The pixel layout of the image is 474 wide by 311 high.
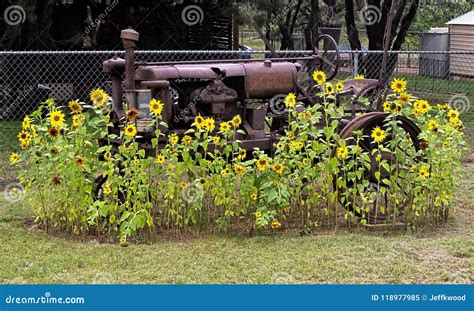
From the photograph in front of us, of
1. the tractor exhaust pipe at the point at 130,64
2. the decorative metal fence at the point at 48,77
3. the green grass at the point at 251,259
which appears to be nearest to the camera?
the green grass at the point at 251,259

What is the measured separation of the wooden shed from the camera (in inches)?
941

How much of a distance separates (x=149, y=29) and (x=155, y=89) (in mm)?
9150

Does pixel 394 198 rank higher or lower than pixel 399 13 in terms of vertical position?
lower

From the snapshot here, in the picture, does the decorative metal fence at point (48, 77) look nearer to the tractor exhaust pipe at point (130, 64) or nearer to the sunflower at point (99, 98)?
the tractor exhaust pipe at point (130, 64)

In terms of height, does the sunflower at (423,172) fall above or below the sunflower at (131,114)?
below

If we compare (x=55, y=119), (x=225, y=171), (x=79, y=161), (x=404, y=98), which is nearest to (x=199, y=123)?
(x=225, y=171)

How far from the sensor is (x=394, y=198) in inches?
234

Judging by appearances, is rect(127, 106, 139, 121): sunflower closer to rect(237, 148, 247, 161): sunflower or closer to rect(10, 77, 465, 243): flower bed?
rect(10, 77, 465, 243): flower bed

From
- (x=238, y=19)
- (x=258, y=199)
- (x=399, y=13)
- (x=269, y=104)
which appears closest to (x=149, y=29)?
(x=238, y=19)

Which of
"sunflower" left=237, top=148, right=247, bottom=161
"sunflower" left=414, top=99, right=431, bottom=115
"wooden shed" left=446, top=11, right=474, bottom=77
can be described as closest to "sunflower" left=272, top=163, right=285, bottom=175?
"sunflower" left=237, top=148, right=247, bottom=161

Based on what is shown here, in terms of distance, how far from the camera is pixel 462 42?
2522cm

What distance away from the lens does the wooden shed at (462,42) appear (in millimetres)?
23906

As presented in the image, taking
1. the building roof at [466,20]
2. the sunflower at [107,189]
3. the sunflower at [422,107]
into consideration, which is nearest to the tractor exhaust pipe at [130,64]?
the sunflower at [107,189]

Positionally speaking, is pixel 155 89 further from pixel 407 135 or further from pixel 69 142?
pixel 407 135
